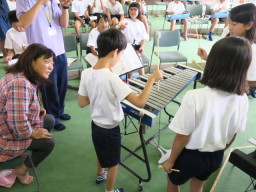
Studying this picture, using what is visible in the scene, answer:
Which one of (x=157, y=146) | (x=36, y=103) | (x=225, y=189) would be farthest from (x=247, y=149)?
(x=36, y=103)

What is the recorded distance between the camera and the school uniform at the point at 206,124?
3.99 feet

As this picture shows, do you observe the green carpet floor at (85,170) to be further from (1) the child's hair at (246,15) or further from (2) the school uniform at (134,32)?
(2) the school uniform at (134,32)

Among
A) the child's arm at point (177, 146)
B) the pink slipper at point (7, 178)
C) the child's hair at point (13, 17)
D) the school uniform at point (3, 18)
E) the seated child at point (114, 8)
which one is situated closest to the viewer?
the child's arm at point (177, 146)

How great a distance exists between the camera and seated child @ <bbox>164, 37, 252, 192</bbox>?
1.15m

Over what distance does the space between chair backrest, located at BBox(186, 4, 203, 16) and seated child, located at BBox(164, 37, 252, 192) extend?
6104 mm

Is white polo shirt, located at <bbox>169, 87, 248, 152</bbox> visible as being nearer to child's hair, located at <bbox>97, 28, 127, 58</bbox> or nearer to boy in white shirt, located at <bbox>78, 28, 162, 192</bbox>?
boy in white shirt, located at <bbox>78, 28, 162, 192</bbox>

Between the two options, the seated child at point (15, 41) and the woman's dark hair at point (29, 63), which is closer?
the woman's dark hair at point (29, 63)

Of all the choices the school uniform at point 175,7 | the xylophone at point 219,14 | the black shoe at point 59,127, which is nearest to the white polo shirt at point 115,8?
the school uniform at point 175,7

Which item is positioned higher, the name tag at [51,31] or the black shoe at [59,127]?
the name tag at [51,31]

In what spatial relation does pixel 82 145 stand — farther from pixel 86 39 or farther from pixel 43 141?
pixel 86 39

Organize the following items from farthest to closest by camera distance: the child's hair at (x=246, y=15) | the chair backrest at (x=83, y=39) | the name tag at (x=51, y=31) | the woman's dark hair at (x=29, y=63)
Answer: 1. the chair backrest at (x=83, y=39)
2. the name tag at (x=51, y=31)
3. the child's hair at (x=246, y=15)
4. the woman's dark hair at (x=29, y=63)

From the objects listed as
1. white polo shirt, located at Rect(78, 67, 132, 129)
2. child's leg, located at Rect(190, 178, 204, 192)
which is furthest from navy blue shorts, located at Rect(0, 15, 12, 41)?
child's leg, located at Rect(190, 178, 204, 192)

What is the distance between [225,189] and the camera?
85.4 inches

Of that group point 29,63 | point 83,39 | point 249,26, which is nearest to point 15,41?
point 83,39
